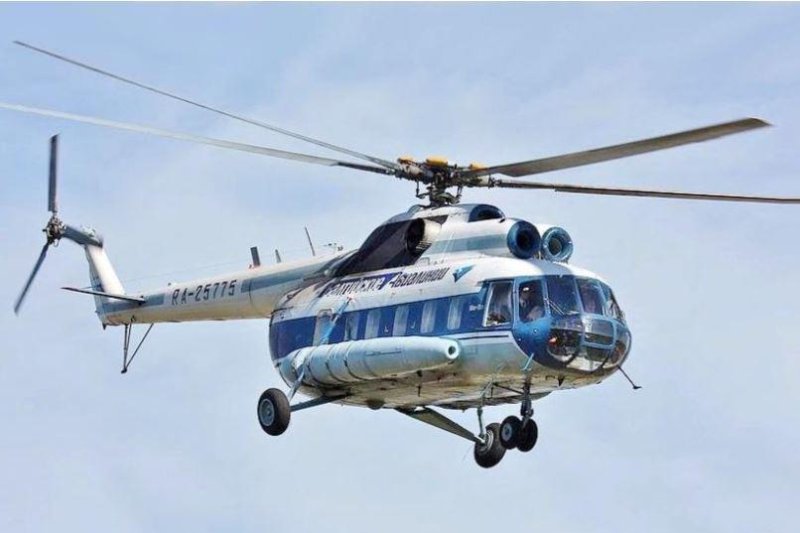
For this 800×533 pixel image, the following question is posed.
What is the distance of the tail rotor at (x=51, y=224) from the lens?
29109 mm

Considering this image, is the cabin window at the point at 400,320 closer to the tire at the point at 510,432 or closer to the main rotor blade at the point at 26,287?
the tire at the point at 510,432

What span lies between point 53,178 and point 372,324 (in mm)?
8112

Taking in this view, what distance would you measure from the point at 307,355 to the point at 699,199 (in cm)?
637

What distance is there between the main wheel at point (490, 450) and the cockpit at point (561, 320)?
1.90m

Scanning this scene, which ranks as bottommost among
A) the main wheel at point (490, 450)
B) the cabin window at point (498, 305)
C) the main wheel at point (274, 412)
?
the main wheel at point (490, 450)

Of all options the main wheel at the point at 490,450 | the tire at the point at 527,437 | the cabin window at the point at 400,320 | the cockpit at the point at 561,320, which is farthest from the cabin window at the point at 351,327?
the tire at the point at 527,437

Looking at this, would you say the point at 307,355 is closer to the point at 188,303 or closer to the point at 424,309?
the point at 424,309

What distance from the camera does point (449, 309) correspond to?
23766 mm

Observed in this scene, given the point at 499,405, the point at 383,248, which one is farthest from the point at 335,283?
the point at 499,405

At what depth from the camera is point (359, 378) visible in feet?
81.0

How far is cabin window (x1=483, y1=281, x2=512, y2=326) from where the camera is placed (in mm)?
23203

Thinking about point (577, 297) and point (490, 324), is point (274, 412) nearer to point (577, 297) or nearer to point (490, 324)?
point (490, 324)

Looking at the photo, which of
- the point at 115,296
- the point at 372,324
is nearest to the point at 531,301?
the point at 372,324

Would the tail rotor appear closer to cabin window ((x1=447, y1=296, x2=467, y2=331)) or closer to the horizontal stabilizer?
the horizontal stabilizer
